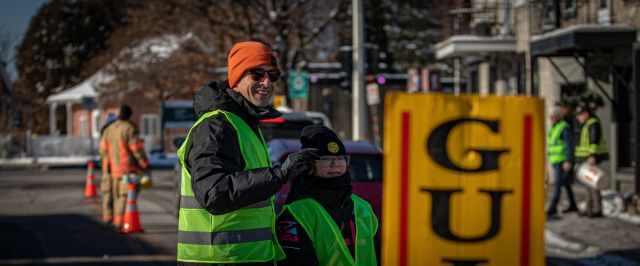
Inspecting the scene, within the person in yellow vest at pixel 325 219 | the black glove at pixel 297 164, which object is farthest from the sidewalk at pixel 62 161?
the black glove at pixel 297 164

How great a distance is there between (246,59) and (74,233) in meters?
10.6

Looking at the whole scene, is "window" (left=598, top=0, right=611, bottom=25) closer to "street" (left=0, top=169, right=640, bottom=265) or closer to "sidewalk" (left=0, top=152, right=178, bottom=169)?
"street" (left=0, top=169, right=640, bottom=265)

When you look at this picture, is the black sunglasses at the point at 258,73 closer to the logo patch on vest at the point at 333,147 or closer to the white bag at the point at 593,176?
the logo patch on vest at the point at 333,147

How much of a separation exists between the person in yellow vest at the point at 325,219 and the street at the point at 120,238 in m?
6.66

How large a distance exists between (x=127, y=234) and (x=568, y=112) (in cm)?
718

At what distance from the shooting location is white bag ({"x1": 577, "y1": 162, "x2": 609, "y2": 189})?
1510 centimetres

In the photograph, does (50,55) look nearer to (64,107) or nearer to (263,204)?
(64,107)

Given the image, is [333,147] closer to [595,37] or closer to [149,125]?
[595,37]

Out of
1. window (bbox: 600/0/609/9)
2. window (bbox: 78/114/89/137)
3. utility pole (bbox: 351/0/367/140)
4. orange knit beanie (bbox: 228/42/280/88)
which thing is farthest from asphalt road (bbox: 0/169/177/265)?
window (bbox: 78/114/89/137)

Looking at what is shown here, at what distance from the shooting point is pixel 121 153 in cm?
1469

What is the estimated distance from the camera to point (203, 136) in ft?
14.3

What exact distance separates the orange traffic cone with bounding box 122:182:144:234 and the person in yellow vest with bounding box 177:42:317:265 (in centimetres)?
998

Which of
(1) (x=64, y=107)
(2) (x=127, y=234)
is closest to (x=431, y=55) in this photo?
(1) (x=64, y=107)

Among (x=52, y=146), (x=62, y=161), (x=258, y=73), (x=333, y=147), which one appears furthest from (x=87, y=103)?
(x=258, y=73)
